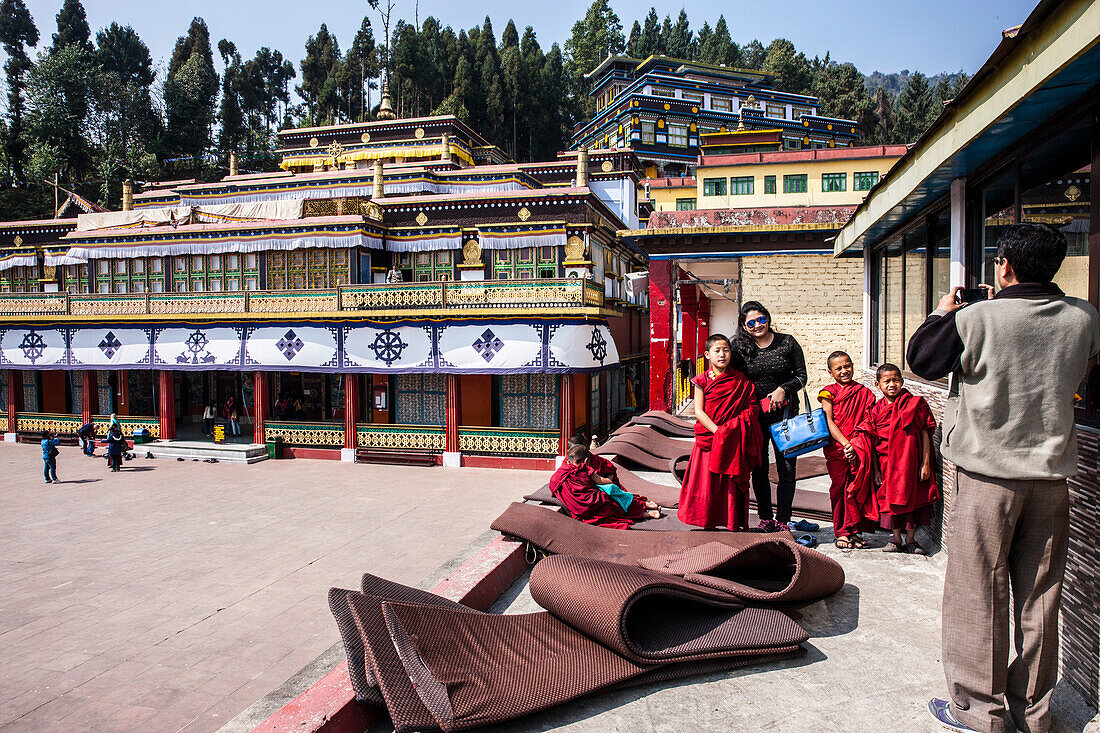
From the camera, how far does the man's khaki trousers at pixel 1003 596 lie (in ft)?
9.52

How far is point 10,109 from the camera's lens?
182 ft

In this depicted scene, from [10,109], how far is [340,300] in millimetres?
53316

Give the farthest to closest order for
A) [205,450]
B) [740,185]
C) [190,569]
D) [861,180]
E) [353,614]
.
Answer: [740,185], [861,180], [205,450], [190,569], [353,614]

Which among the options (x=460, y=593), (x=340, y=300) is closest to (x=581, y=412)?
(x=340, y=300)

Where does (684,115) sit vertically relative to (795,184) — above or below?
above

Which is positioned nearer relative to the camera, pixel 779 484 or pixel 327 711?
pixel 327 711

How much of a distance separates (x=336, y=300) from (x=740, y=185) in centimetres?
1439

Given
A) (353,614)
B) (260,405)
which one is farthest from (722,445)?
(260,405)

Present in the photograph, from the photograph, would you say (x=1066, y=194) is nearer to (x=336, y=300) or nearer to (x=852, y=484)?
(x=852, y=484)

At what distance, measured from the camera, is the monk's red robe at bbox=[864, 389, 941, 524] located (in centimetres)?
551

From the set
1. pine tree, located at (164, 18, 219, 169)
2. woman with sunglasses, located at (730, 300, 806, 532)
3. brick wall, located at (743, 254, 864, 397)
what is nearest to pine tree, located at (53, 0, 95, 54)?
pine tree, located at (164, 18, 219, 169)

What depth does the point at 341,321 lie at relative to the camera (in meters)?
21.5

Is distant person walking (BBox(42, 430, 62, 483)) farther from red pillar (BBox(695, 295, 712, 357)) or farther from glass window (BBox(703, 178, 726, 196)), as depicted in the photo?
glass window (BBox(703, 178, 726, 196))

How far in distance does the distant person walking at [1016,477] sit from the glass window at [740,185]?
2251 centimetres
